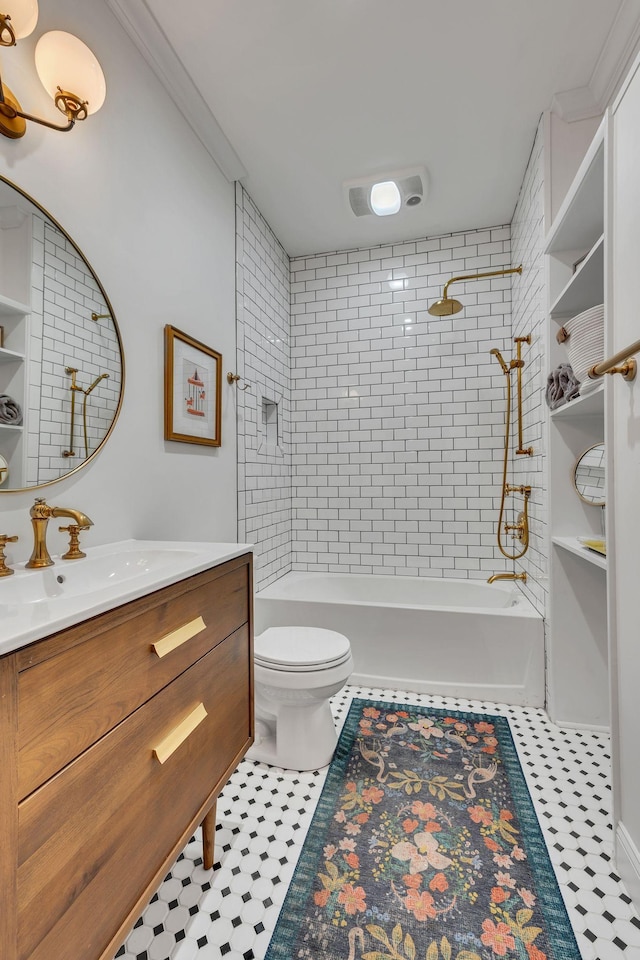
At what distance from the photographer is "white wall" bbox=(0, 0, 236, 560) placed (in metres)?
1.27

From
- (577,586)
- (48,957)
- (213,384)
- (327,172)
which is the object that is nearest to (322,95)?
(327,172)

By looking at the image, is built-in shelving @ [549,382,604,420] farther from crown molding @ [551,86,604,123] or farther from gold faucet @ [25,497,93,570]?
gold faucet @ [25,497,93,570]

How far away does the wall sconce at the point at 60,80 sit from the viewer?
1.11m

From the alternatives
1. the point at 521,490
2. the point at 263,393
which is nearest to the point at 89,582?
the point at 263,393

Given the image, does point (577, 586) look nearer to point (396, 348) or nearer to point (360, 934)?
point (360, 934)

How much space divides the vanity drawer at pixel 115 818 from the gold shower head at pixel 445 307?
97.0 inches

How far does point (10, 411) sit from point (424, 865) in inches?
67.9

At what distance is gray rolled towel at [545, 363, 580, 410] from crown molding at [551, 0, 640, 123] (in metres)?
1.17

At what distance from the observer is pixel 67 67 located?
122 centimetres

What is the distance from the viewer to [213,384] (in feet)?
7.12

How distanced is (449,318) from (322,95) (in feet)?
5.10

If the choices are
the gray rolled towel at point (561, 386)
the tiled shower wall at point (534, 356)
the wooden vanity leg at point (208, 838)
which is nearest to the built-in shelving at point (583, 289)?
the tiled shower wall at point (534, 356)

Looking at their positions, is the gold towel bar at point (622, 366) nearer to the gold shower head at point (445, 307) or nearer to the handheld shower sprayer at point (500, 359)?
the handheld shower sprayer at point (500, 359)

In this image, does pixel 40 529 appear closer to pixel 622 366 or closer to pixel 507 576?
pixel 622 366
